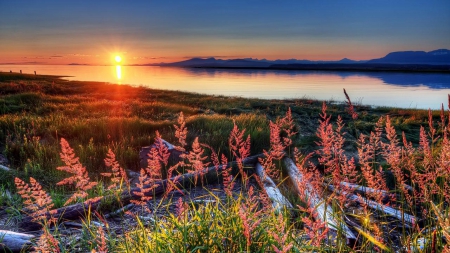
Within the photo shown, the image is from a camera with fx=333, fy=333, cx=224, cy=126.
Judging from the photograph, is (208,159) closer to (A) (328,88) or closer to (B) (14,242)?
(B) (14,242)

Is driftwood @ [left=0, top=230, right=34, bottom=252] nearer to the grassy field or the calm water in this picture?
the grassy field

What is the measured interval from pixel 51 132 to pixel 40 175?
128 inches

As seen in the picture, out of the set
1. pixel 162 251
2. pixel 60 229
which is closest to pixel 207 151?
pixel 60 229

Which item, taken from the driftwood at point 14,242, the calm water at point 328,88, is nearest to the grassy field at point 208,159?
the driftwood at point 14,242

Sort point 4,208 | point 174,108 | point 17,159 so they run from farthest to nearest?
point 174,108
point 17,159
point 4,208

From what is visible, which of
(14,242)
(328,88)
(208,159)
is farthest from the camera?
(328,88)

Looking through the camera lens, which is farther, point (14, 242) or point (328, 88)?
point (328, 88)

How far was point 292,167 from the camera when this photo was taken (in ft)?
21.0

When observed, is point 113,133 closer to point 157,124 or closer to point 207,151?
point 157,124

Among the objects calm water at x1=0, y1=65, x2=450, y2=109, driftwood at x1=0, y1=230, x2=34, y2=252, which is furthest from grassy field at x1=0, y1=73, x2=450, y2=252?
calm water at x1=0, y1=65, x2=450, y2=109

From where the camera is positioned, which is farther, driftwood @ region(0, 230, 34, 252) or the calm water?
the calm water

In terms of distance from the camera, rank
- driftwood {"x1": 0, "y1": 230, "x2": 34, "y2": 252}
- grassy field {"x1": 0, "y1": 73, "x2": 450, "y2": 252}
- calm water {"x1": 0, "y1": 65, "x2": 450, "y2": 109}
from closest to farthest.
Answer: grassy field {"x1": 0, "y1": 73, "x2": 450, "y2": 252} → driftwood {"x1": 0, "y1": 230, "x2": 34, "y2": 252} → calm water {"x1": 0, "y1": 65, "x2": 450, "y2": 109}

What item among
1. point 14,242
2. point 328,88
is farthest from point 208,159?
point 328,88

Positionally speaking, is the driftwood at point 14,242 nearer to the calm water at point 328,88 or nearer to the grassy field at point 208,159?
the grassy field at point 208,159
